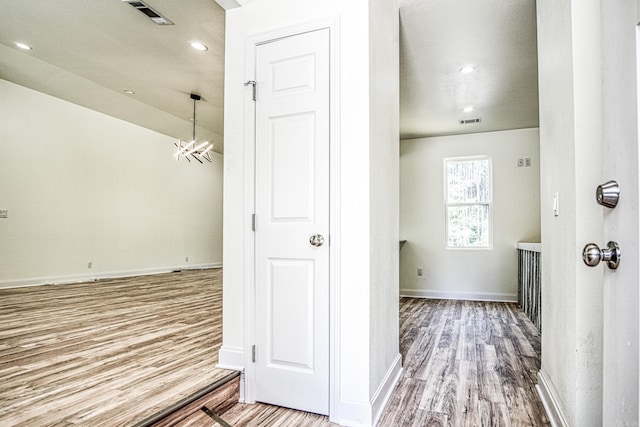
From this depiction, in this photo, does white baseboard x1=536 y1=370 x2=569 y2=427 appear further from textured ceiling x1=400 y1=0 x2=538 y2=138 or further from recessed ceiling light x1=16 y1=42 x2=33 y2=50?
recessed ceiling light x1=16 y1=42 x2=33 y2=50

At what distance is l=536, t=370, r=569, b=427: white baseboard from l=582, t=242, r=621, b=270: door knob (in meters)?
1.28

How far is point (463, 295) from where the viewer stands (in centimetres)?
623

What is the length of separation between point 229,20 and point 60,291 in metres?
4.84

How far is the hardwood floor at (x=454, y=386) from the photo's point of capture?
6.62 feet

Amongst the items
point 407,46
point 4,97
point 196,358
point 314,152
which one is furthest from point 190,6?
point 4,97

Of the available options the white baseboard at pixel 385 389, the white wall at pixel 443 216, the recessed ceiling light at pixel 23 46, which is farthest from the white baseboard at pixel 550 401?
the recessed ceiling light at pixel 23 46

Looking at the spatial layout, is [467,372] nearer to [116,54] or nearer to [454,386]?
[454,386]

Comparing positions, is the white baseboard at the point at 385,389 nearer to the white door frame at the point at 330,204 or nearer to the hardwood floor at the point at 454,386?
the hardwood floor at the point at 454,386

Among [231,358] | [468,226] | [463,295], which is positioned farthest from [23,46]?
[463,295]

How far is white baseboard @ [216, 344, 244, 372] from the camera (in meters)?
2.28

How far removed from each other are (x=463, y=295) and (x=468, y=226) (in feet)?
3.71

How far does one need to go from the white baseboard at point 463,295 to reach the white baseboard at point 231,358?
470 cm

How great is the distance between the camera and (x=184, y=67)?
15.4ft

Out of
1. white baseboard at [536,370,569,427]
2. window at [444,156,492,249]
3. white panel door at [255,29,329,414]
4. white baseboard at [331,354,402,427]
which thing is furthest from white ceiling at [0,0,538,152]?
white baseboard at [331,354,402,427]
